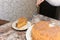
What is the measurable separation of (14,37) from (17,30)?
58mm

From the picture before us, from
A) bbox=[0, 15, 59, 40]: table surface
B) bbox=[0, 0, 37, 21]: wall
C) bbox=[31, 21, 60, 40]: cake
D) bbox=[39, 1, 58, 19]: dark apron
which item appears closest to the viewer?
bbox=[31, 21, 60, 40]: cake

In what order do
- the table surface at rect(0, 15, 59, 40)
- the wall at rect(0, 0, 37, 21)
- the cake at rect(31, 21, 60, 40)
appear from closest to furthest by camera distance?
the cake at rect(31, 21, 60, 40)
the table surface at rect(0, 15, 59, 40)
the wall at rect(0, 0, 37, 21)

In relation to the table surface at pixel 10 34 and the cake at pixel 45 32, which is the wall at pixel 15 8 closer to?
the table surface at pixel 10 34

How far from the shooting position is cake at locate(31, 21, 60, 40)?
50cm

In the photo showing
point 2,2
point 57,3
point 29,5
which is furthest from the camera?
point 29,5

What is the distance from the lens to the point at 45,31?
52cm

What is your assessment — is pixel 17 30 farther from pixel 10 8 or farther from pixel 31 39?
pixel 10 8

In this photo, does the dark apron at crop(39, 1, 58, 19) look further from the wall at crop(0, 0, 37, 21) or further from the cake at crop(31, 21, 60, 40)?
the cake at crop(31, 21, 60, 40)

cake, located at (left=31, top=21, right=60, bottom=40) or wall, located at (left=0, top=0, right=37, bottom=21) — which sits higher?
cake, located at (left=31, top=21, right=60, bottom=40)

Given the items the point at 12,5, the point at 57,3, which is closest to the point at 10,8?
the point at 12,5

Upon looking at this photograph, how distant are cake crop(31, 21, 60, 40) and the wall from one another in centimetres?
81

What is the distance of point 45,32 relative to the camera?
0.52 meters

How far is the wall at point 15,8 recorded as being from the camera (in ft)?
4.29

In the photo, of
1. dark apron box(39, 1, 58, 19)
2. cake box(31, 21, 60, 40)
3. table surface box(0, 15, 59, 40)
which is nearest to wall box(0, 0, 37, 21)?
dark apron box(39, 1, 58, 19)
